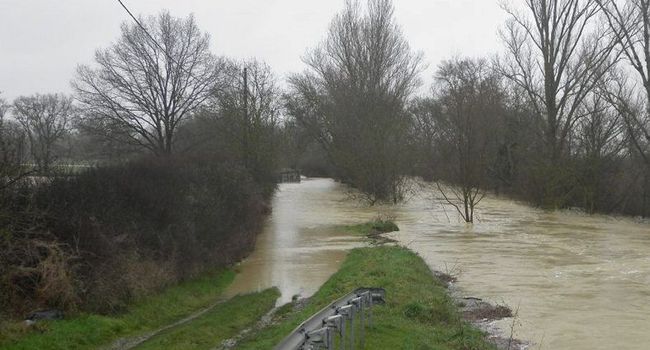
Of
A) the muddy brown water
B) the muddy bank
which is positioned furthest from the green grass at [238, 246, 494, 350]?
the muddy brown water

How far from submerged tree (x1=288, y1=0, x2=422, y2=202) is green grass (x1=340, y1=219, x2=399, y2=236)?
14.5 metres

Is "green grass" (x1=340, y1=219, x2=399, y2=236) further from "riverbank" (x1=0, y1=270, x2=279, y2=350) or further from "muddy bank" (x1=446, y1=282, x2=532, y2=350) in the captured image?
"muddy bank" (x1=446, y1=282, x2=532, y2=350)

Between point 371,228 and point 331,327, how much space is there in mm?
24871

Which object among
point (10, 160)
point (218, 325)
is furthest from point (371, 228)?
point (10, 160)

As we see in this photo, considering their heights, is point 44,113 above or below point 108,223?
above

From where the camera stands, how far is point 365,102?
52.0 metres

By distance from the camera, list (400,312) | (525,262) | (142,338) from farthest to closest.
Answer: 1. (525,262)
2. (142,338)
3. (400,312)

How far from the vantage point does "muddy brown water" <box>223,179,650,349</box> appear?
496 inches

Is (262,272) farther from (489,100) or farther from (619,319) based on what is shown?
(489,100)

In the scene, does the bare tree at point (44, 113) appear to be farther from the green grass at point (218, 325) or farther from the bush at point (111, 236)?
the green grass at point (218, 325)

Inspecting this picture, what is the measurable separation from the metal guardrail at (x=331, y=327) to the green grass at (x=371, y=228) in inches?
808

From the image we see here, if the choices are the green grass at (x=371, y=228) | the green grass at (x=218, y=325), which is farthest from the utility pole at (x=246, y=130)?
the green grass at (x=218, y=325)

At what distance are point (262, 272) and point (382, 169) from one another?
88.0 ft

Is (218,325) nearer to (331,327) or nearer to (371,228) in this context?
(331,327)
